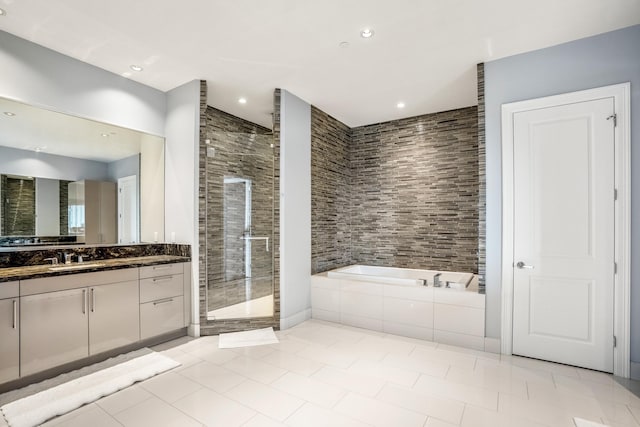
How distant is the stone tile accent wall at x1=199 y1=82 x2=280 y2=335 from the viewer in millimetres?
3574

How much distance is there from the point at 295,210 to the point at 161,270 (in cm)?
169

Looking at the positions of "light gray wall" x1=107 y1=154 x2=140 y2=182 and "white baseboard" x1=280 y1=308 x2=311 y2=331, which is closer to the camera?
"light gray wall" x1=107 y1=154 x2=140 y2=182

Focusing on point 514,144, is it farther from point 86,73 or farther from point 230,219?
point 86,73

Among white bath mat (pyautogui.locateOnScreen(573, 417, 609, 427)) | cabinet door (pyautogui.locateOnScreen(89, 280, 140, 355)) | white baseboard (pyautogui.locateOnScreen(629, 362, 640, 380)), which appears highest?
cabinet door (pyautogui.locateOnScreen(89, 280, 140, 355))

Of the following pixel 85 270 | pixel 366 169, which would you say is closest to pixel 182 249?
pixel 85 270

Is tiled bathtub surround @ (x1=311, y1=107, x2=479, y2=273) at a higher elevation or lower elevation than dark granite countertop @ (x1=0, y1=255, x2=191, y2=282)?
higher

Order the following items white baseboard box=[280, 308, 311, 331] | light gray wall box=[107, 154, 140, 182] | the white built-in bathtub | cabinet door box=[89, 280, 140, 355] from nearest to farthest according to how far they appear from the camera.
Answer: cabinet door box=[89, 280, 140, 355] < the white built-in bathtub < light gray wall box=[107, 154, 140, 182] < white baseboard box=[280, 308, 311, 331]

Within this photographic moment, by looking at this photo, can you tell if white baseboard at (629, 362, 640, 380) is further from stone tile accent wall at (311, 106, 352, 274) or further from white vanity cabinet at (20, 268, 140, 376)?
white vanity cabinet at (20, 268, 140, 376)

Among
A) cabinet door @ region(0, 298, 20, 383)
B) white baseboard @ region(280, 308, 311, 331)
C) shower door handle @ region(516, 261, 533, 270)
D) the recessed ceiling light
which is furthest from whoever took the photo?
white baseboard @ region(280, 308, 311, 331)

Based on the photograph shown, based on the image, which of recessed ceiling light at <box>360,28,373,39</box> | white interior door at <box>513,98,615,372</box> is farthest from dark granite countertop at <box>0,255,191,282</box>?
white interior door at <box>513,98,615,372</box>

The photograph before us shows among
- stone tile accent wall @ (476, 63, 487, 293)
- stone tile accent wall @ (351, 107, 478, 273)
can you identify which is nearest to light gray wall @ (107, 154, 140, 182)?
stone tile accent wall @ (351, 107, 478, 273)

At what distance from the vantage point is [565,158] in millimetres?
2799

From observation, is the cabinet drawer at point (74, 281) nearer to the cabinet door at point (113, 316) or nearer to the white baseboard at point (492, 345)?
the cabinet door at point (113, 316)

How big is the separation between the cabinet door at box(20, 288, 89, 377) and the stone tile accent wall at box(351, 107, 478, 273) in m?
3.76
